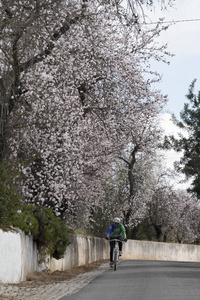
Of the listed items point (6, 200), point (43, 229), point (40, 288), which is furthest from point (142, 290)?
point (43, 229)

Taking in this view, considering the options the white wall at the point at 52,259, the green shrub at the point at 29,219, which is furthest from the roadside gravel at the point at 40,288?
the green shrub at the point at 29,219

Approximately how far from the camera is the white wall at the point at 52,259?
1196 centimetres

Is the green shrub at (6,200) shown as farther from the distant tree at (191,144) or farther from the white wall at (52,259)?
the distant tree at (191,144)

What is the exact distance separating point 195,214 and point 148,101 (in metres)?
47.6

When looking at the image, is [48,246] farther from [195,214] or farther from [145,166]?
[195,214]

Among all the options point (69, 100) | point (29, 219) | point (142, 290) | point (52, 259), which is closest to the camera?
point (142, 290)

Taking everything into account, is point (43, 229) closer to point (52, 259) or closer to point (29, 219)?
point (29, 219)

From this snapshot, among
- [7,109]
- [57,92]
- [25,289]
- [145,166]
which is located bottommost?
[25,289]

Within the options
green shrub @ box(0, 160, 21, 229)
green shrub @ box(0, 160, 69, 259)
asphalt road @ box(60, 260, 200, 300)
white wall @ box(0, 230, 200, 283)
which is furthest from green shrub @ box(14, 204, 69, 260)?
asphalt road @ box(60, 260, 200, 300)

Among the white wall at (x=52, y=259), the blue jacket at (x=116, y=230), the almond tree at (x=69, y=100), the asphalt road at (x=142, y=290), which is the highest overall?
the almond tree at (x=69, y=100)

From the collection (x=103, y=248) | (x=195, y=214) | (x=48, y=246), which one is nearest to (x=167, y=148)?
(x=103, y=248)

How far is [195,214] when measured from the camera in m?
68.6

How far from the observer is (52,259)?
17375 mm

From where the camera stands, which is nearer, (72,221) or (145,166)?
(72,221)
